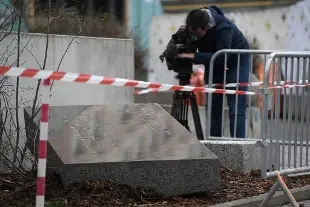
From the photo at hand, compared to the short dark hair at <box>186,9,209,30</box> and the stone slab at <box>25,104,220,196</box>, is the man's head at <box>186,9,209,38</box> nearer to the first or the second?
the short dark hair at <box>186,9,209,30</box>

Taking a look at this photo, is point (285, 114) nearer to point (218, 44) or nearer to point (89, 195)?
Result: point (218, 44)

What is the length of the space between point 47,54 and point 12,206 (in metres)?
2.59

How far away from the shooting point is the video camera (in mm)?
9281

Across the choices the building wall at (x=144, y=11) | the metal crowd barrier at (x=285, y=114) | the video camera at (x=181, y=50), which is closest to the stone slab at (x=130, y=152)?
the metal crowd barrier at (x=285, y=114)

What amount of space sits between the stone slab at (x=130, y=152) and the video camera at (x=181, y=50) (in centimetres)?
172

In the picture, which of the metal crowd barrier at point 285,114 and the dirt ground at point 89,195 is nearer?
the dirt ground at point 89,195

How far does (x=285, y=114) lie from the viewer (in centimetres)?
869

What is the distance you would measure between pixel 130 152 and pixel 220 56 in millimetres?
3308

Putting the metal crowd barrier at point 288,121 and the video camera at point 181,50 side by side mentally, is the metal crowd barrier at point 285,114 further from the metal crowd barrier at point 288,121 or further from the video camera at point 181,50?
the video camera at point 181,50

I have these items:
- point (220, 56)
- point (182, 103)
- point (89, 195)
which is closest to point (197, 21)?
point (220, 56)

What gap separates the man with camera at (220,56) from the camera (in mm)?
9656

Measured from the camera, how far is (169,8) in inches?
881

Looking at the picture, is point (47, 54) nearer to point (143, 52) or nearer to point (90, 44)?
point (90, 44)

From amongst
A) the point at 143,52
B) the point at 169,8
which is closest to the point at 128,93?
the point at 143,52
